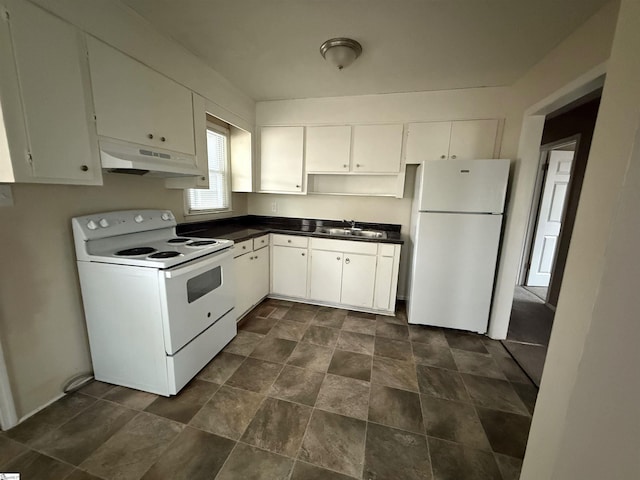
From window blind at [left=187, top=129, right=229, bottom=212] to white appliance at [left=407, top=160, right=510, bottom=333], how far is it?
91.4 inches

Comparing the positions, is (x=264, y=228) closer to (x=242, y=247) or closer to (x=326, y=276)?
(x=242, y=247)

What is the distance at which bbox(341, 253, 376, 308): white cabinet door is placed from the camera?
2.83 meters

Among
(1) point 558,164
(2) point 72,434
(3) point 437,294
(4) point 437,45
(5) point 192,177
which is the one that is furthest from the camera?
(1) point 558,164

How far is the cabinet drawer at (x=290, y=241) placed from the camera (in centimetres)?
298

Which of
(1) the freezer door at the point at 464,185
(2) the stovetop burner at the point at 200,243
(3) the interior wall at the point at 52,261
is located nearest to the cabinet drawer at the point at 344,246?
(1) the freezer door at the point at 464,185

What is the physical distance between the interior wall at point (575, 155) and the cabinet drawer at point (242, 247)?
133 inches

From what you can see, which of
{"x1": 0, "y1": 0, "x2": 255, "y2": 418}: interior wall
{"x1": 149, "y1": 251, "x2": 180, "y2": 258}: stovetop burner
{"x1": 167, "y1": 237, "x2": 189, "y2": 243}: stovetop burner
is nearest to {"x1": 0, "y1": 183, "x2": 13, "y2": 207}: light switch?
{"x1": 0, "y1": 0, "x2": 255, "y2": 418}: interior wall

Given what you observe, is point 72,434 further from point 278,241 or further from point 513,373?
point 513,373

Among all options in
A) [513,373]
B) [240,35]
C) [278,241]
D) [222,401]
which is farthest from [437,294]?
[240,35]

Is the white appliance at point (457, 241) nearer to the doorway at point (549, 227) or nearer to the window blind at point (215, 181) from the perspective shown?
the doorway at point (549, 227)

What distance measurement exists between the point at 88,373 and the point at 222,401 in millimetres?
997

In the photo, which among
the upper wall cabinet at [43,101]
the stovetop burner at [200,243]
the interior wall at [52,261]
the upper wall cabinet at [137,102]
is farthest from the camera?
the stovetop burner at [200,243]

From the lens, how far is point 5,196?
1314mm

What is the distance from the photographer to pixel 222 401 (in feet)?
5.42
